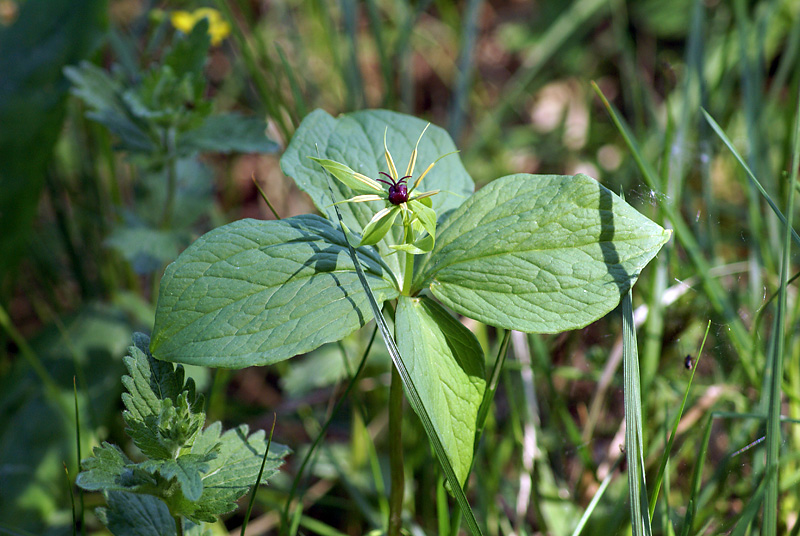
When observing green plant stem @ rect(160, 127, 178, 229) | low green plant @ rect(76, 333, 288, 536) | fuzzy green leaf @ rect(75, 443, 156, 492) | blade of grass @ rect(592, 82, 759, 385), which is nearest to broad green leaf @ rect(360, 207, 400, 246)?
low green plant @ rect(76, 333, 288, 536)

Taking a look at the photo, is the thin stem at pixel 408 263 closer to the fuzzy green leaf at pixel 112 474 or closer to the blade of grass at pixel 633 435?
the blade of grass at pixel 633 435

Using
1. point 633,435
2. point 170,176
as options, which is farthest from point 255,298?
point 170,176

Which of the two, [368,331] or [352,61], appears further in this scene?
[352,61]

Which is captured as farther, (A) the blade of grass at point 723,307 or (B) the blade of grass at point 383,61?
(B) the blade of grass at point 383,61

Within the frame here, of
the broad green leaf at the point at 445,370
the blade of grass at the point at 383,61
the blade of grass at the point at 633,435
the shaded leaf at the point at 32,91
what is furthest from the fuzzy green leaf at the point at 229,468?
the blade of grass at the point at 383,61

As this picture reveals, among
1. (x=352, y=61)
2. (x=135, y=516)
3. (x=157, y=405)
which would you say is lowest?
(x=135, y=516)

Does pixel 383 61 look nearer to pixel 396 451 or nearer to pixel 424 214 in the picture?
pixel 424 214
